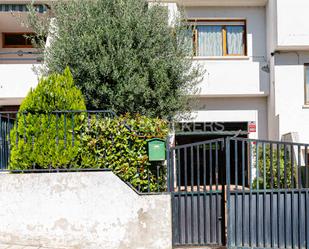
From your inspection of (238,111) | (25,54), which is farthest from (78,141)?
(238,111)

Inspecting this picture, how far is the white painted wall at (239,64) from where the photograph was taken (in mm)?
12102

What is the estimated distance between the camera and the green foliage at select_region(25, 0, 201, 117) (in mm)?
8344

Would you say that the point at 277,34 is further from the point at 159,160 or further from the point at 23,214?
the point at 23,214

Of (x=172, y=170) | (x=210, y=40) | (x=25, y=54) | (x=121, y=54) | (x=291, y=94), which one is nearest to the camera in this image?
(x=172, y=170)

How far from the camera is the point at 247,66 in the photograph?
12.2 meters

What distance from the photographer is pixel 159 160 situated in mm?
6793

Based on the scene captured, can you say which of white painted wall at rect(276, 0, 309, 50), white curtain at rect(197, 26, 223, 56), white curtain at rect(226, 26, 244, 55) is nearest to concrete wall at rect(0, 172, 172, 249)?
white curtain at rect(197, 26, 223, 56)

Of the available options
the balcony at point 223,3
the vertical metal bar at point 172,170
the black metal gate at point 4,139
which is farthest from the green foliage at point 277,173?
the balcony at point 223,3

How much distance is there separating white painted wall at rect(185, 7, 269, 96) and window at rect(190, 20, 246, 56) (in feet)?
0.76

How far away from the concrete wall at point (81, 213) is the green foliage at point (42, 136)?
297 mm

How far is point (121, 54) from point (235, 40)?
5.90m

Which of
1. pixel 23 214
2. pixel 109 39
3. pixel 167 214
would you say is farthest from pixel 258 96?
pixel 23 214

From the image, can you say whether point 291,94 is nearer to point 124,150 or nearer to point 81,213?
point 124,150

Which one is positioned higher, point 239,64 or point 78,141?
point 239,64
